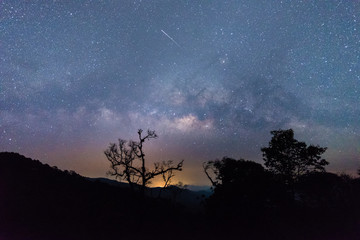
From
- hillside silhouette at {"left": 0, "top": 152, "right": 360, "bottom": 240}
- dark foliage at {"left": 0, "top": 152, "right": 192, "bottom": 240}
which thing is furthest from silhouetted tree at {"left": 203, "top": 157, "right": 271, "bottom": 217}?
dark foliage at {"left": 0, "top": 152, "right": 192, "bottom": 240}

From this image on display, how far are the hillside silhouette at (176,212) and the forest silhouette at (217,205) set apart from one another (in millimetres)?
81

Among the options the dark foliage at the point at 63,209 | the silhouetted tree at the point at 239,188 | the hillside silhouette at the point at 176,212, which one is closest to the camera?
the dark foliage at the point at 63,209

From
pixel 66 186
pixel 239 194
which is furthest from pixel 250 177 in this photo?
pixel 66 186

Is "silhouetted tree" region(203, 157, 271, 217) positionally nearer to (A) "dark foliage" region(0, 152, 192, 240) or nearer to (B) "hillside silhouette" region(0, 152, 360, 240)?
(B) "hillside silhouette" region(0, 152, 360, 240)

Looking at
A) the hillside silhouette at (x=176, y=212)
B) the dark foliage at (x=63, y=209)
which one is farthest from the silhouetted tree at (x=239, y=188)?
the dark foliage at (x=63, y=209)

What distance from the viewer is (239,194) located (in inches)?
1149

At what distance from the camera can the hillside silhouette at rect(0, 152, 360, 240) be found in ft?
69.1

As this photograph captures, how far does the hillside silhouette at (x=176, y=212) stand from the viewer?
69.1ft

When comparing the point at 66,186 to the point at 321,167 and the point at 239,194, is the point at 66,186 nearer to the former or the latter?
the point at 239,194

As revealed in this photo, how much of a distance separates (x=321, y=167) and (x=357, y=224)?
10.5 m

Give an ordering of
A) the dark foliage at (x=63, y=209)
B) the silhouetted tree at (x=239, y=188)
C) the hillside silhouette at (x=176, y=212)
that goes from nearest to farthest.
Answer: the dark foliage at (x=63, y=209)
the hillside silhouette at (x=176, y=212)
the silhouetted tree at (x=239, y=188)

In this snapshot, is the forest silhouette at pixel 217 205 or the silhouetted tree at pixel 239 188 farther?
the silhouetted tree at pixel 239 188

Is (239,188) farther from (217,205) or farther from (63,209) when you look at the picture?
(63,209)

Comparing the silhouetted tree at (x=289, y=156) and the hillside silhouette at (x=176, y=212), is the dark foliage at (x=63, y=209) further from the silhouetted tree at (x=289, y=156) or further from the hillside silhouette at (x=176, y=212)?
the silhouetted tree at (x=289, y=156)
